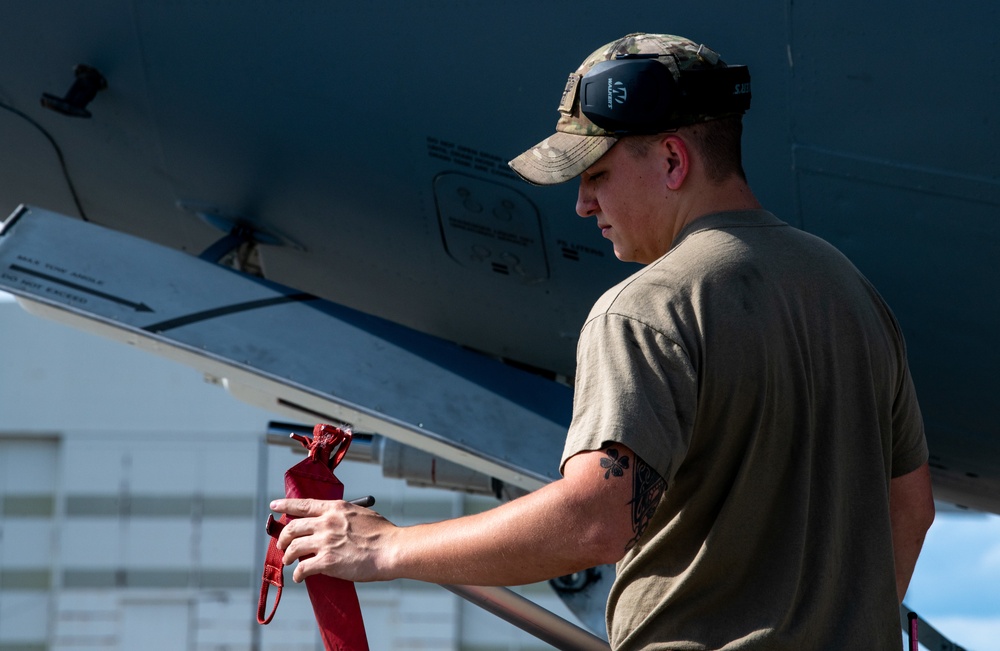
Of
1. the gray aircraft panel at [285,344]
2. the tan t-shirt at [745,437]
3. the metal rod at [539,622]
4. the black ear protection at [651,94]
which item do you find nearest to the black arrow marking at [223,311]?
the gray aircraft panel at [285,344]

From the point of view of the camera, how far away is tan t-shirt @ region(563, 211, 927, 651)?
64.9 inches

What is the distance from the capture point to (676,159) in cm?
190

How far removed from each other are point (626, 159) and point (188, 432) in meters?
17.9

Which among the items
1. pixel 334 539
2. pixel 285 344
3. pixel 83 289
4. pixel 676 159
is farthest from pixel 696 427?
pixel 83 289

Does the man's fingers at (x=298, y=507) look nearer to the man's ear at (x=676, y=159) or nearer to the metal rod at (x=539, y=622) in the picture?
the man's ear at (x=676, y=159)

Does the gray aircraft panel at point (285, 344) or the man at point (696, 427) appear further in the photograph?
the gray aircraft panel at point (285, 344)

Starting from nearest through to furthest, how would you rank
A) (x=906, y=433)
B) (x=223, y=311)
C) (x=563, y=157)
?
(x=563, y=157), (x=906, y=433), (x=223, y=311)

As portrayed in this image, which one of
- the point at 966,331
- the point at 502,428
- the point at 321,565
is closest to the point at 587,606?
the point at 502,428

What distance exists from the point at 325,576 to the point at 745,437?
74cm

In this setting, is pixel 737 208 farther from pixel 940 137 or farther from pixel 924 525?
pixel 940 137

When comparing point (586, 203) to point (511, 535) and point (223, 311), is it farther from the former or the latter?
point (223, 311)

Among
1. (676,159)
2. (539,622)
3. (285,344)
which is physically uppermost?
(676,159)

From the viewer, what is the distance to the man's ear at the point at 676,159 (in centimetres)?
189

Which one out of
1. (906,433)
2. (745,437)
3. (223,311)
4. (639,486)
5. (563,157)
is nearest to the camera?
(639,486)
